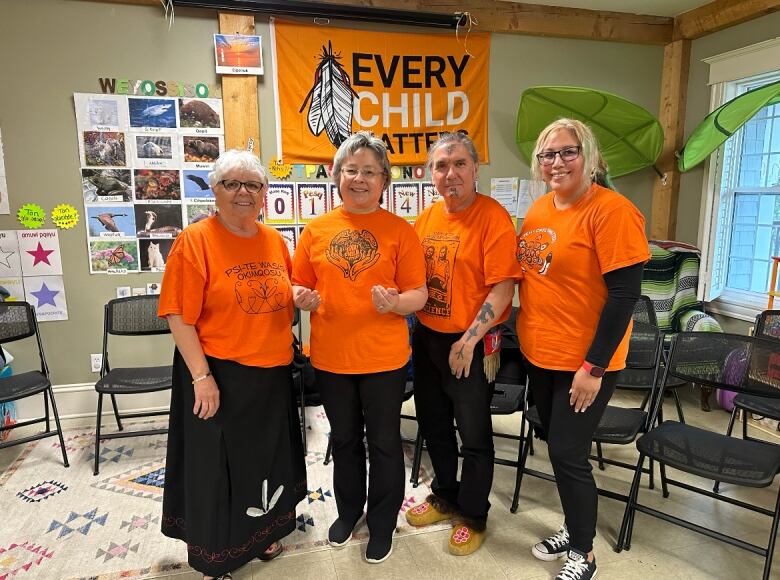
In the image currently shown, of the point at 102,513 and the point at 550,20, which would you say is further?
the point at 550,20

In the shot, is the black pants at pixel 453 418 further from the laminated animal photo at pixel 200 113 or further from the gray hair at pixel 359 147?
the laminated animal photo at pixel 200 113

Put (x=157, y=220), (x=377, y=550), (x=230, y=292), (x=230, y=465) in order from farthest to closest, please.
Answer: (x=157, y=220) < (x=377, y=550) < (x=230, y=465) < (x=230, y=292)

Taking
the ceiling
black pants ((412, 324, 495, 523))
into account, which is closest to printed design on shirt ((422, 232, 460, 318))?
black pants ((412, 324, 495, 523))

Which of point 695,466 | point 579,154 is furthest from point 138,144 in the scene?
point 695,466

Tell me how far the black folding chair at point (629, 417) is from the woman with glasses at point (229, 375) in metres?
1.10

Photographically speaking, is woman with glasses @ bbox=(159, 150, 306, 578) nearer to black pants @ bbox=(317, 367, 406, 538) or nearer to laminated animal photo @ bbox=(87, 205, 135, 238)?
black pants @ bbox=(317, 367, 406, 538)

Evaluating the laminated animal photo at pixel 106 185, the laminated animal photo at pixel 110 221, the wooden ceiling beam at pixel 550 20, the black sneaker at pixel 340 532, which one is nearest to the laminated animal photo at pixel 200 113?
the laminated animal photo at pixel 106 185

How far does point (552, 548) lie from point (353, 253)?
1.36 meters

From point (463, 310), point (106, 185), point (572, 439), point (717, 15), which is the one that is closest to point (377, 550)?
point (572, 439)

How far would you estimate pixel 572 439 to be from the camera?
1.68 metres

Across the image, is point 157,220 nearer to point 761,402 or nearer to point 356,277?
point 356,277

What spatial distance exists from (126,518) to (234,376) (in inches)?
44.3

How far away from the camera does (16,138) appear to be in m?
2.91

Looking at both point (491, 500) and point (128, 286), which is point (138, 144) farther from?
point (491, 500)
